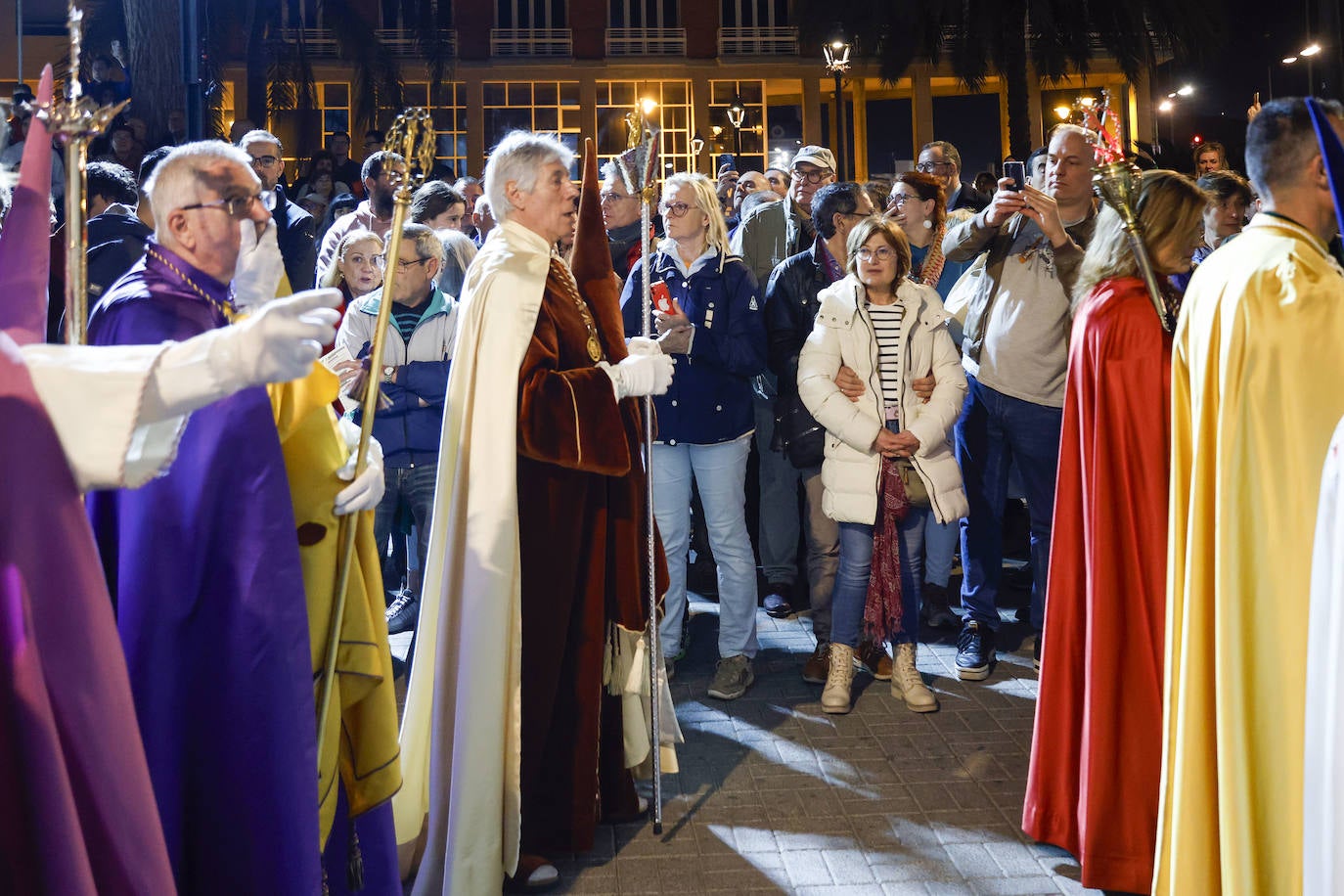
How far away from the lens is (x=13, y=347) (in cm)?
193

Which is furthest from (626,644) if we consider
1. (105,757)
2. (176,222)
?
(105,757)

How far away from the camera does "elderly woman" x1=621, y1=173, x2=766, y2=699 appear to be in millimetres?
5855

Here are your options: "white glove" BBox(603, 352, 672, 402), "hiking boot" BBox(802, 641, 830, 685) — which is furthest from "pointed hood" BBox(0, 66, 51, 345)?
"hiking boot" BBox(802, 641, 830, 685)

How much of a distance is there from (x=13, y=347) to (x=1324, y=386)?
2.75m

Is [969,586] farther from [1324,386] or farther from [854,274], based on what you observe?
[1324,386]

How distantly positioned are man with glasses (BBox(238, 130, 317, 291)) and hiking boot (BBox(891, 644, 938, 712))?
14.5 feet

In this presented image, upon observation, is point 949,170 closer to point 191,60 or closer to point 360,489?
point 191,60

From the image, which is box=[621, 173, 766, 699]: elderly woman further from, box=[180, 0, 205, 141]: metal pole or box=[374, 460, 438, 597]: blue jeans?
box=[180, 0, 205, 141]: metal pole

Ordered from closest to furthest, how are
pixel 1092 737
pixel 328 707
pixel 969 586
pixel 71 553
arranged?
pixel 71 553, pixel 328 707, pixel 1092 737, pixel 969 586

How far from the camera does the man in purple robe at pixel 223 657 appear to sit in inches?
106

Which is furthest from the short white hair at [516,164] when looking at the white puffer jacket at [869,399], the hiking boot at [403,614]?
the hiking boot at [403,614]

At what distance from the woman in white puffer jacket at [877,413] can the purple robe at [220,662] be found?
315cm

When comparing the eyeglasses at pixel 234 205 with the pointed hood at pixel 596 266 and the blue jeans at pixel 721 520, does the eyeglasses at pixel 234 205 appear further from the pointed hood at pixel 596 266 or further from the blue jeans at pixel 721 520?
the blue jeans at pixel 721 520

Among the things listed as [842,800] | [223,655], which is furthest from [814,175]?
[223,655]
